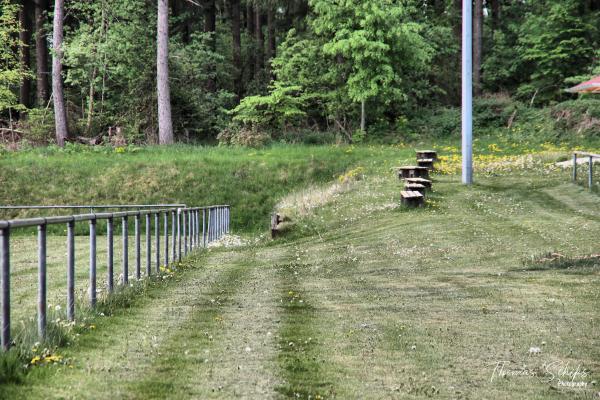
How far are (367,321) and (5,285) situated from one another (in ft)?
11.3

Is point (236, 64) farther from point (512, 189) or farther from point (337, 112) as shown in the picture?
point (512, 189)

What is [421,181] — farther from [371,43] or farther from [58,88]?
[58,88]

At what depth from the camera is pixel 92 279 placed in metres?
7.95

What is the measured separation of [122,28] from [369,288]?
33.8 metres

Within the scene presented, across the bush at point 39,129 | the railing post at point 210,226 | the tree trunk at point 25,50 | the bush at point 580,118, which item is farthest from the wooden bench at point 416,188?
the tree trunk at point 25,50

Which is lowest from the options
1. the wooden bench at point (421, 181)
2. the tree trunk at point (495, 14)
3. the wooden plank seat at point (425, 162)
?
the wooden bench at point (421, 181)

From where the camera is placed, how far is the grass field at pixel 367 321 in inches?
204

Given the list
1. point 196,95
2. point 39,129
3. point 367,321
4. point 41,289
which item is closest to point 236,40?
point 196,95

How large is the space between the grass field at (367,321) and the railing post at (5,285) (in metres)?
0.43

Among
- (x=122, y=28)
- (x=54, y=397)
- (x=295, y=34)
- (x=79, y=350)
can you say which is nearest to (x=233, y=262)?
(x=79, y=350)

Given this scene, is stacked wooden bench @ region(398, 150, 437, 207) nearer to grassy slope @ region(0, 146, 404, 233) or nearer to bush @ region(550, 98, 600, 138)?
grassy slope @ region(0, 146, 404, 233)

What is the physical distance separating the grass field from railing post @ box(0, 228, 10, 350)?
16.8 inches

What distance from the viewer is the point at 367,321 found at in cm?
750

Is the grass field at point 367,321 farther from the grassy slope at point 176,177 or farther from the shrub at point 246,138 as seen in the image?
the shrub at point 246,138
